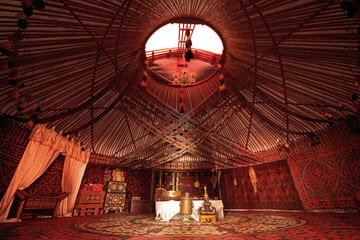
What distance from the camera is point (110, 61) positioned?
489 cm

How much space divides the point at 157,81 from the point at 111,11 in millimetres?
3741

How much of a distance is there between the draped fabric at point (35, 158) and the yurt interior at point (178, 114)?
4 cm

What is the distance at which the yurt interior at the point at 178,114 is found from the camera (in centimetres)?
346

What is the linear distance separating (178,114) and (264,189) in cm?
569

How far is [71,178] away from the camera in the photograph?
7.07 metres

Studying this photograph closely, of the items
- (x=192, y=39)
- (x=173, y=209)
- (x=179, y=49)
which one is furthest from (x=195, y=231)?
(x=192, y=39)

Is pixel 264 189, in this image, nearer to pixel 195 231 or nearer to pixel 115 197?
pixel 195 231

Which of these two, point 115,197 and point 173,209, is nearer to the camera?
point 173,209

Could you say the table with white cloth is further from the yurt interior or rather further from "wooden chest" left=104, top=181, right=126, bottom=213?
"wooden chest" left=104, top=181, right=126, bottom=213

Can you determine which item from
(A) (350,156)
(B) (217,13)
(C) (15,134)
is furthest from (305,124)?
(C) (15,134)

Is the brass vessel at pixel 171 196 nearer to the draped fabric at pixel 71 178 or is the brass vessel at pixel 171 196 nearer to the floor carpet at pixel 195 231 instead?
the floor carpet at pixel 195 231

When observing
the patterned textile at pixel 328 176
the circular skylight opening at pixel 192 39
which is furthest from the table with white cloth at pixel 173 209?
the circular skylight opening at pixel 192 39

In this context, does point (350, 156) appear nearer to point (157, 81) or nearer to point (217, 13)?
point (217, 13)

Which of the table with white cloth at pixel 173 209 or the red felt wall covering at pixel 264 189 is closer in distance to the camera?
the table with white cloth at pixel 173 209
